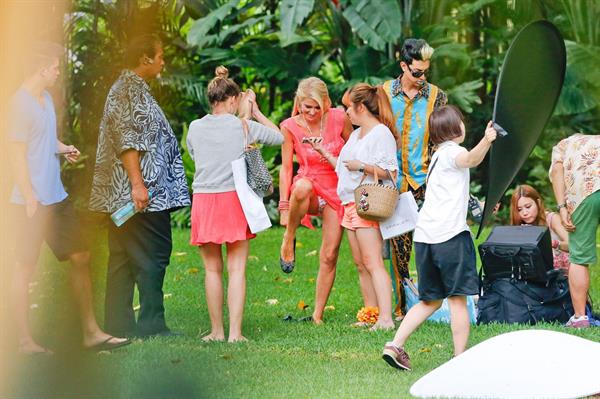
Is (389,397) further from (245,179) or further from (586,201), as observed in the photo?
(586,201)

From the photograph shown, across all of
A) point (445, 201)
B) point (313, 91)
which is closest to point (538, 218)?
point (313, 91)

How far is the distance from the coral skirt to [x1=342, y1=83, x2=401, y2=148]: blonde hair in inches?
35.7

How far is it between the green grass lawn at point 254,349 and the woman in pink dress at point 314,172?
1.44ft

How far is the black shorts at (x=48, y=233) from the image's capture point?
873 millimetres

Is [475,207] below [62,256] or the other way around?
below

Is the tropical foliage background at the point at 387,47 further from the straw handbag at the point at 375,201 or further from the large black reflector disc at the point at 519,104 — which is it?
the large black reflector disc at the point at 519,104

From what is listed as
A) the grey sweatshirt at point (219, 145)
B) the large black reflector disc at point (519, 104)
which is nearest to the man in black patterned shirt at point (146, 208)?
the grey sweatshirt at point (219, 145)

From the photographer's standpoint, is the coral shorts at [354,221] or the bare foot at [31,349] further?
the coral shorts at [354,221]

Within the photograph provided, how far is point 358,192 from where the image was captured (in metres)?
4.97

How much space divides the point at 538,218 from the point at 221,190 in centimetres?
214

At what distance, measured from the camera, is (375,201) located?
4.92m

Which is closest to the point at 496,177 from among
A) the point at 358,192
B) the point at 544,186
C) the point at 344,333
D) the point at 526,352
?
the point at 526,352

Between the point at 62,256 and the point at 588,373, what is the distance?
2.88m

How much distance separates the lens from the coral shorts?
5266 millimetres
